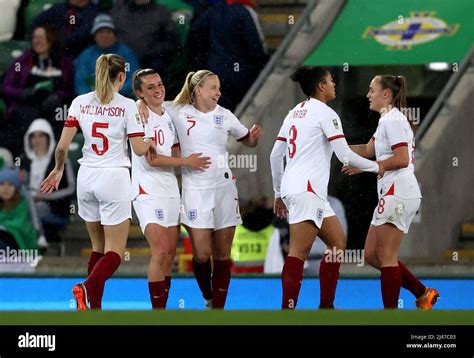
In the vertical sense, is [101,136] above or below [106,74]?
below

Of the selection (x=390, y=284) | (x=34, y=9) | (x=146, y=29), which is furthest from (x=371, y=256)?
(x=34, y=9)

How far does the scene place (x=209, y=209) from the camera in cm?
1014

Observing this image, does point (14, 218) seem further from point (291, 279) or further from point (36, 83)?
point (291, 279)

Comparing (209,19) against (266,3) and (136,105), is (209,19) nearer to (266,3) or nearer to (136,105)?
(266,3)

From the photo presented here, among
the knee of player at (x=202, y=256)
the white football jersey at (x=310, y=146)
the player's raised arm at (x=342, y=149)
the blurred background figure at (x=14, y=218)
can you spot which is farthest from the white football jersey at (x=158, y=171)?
the blurred background figure at (x=14, y=218)

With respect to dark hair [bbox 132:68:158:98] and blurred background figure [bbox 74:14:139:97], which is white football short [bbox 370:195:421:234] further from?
blurred background figure [bbox 74:14:139:97]

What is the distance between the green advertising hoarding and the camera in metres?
11.1

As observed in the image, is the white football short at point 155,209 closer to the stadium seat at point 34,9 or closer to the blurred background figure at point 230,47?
the blurred background figure at point 230,47

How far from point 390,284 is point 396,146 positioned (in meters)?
0.81

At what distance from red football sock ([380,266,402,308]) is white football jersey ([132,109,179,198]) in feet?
4.29

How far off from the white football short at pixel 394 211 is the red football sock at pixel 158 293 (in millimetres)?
1312

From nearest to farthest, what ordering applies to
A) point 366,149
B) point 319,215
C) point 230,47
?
point 319,215 < point 366,149 < point 230,47

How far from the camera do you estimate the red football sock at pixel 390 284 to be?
10062mm
